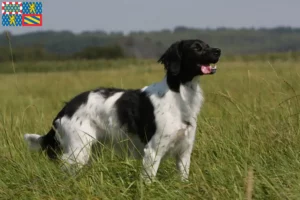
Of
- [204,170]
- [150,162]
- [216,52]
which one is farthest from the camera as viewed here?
[216,52]

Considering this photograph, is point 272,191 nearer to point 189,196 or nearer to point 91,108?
point 189,196

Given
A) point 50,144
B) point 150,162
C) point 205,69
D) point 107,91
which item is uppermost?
point 205,69

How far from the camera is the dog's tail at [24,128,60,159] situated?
19.5 ft

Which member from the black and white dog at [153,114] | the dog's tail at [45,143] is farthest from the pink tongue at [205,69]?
the dog's tail at [45,143]

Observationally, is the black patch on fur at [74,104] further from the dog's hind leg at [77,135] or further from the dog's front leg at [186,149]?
the dog's front leg at [186,149]

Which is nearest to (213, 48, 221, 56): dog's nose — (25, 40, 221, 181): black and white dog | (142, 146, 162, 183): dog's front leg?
(25, 40, 221, 181): black and white dog

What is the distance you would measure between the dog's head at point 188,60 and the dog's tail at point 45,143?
137cm

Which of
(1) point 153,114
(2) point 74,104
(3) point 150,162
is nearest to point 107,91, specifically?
(2) point 74,104

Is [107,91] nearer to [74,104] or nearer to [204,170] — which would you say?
[74,104]

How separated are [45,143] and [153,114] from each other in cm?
128

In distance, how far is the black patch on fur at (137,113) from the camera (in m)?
5.37

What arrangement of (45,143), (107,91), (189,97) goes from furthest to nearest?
(45,143) → (107,91) → (189,97)

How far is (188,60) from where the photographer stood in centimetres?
541

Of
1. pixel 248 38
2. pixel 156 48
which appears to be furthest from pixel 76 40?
pixel 156 48
